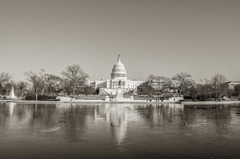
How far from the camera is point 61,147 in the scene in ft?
44.7

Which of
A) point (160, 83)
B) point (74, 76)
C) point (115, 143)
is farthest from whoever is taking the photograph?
point (160, 83)

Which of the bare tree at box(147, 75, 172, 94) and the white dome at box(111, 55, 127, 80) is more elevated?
the white dome at box(111, 55, 127, 80)

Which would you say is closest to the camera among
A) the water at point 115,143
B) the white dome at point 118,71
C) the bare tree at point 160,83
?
the water at point 115,143

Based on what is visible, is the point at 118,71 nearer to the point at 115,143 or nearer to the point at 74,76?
the point at 74,76

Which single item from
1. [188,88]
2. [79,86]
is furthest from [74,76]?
[188,88]

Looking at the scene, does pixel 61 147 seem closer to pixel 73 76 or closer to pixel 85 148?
pixel 85 148

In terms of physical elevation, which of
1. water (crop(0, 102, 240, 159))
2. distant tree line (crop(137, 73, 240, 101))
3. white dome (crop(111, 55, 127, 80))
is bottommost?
water (crop(0, 102, 240, 159))

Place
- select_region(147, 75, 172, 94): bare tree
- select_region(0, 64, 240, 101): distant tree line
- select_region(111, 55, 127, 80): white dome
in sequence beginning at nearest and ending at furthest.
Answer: select_region(0, 64, 240, 101): distant tree line, select_region(147, 75, 172, 94): bare tree, select_region(111, 55, 127, 80): white dome

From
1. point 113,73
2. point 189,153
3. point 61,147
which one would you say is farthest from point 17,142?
point 113,73

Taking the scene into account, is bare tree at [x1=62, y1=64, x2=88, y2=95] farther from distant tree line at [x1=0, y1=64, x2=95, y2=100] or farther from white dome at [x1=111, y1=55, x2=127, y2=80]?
white dome at [x1=111, y1=55, x2=127, y2=80]

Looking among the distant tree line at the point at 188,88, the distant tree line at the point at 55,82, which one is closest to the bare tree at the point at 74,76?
the distant tree line at the point at 55,82

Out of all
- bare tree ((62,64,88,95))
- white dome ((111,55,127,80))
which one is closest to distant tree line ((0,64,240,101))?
bare tree ((62,64,88,95))

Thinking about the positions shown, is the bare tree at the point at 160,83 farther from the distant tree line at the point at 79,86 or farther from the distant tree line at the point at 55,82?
the distant tree line at the point at 55,82

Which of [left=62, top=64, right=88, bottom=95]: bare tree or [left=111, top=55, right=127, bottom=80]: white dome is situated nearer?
[left=62, top=64, right=88, bottom=95]: bare tree
